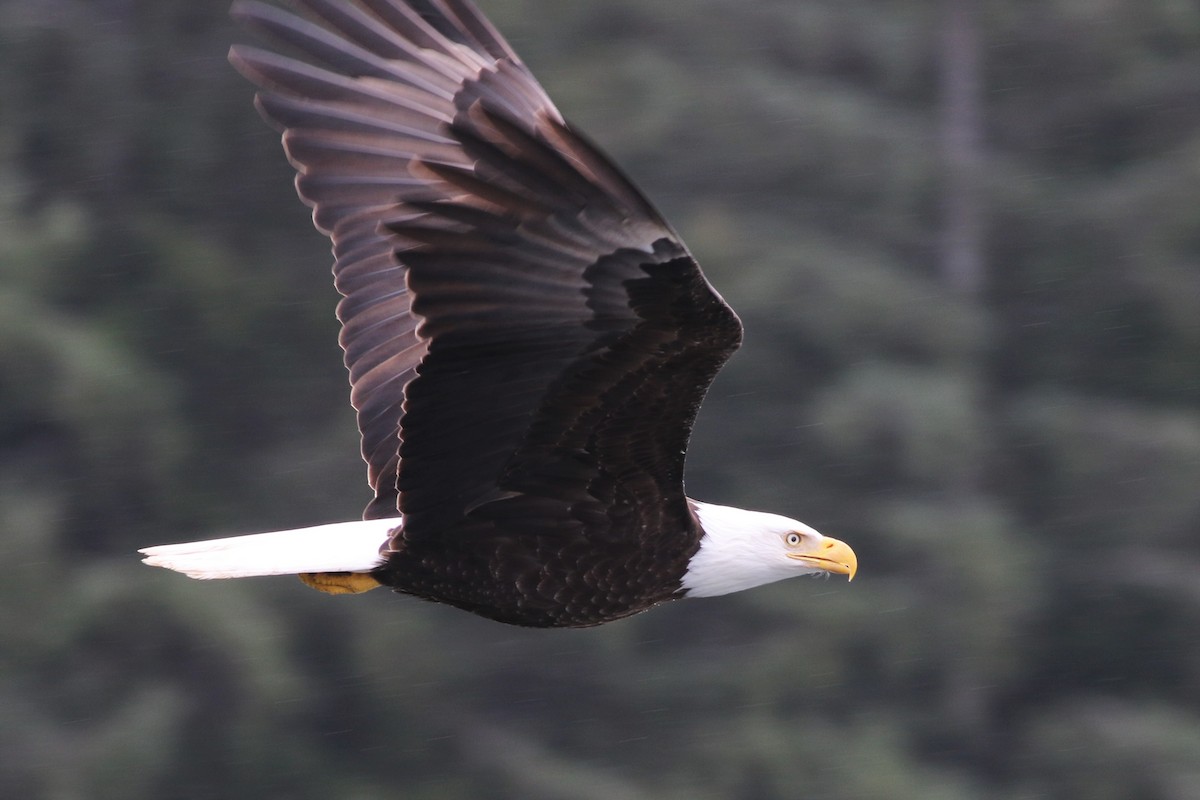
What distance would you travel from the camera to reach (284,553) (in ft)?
15.8

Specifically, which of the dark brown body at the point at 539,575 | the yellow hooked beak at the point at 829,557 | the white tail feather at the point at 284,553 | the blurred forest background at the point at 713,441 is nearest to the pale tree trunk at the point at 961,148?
the blurred forest background at the point at 713,441

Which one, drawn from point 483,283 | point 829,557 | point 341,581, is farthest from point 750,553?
point 483,283

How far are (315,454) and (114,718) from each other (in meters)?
1.98

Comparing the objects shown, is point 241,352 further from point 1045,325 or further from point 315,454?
point 1045,325

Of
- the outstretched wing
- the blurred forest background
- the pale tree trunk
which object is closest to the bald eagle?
the outstretched wing

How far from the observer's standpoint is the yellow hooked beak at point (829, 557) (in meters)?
5.21

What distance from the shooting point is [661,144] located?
11328 millimetres

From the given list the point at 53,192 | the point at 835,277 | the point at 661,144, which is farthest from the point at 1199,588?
the point at 53,192

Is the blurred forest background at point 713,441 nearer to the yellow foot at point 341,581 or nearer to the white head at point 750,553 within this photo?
the yellow foot at point 341,581

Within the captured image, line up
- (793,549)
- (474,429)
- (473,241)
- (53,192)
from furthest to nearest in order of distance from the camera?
(53,192) → (793,549) → (474,429) → (473,241)

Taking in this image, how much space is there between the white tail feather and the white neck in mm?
804

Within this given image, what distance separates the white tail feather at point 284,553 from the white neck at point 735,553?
80 centimetres

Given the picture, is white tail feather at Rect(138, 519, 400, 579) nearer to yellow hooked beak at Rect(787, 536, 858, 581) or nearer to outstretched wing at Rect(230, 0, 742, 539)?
outstretched wing at Rect(230, 0, 742, 539)

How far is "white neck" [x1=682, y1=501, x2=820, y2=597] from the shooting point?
197 inches
